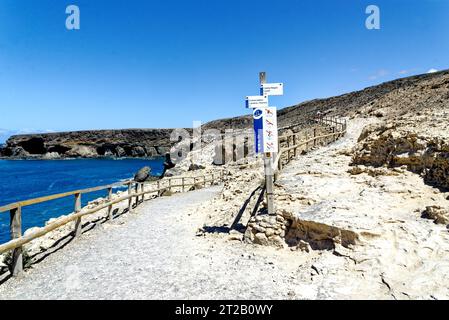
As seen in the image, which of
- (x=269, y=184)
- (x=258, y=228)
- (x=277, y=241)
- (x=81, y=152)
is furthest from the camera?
(x=81, y=152)

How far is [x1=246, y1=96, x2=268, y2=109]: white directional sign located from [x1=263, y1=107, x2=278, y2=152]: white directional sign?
15cm

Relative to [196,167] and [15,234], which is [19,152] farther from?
[15,234]

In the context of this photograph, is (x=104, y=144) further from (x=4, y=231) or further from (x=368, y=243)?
(x=368, y=243)

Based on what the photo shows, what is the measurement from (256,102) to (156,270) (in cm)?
419

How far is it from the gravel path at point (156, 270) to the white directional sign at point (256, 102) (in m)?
3.17

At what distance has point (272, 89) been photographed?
7.45 meters

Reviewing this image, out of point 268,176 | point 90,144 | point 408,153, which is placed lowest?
point 268,176

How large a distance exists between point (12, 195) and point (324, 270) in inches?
1895

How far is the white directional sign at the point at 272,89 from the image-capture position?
7.42 m

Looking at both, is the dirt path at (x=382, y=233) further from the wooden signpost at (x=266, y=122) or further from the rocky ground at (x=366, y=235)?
the wooden signpost at (x=266, y=122)

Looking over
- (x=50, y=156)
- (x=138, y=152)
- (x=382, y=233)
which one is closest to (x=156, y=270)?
(x=382, y=233)

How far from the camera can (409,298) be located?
4.16m

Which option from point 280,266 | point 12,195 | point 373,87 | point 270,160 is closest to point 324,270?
point 280,266

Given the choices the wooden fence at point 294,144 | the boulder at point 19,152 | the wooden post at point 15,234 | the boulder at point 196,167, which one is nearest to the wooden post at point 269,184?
the wooden fence at point 294,144
